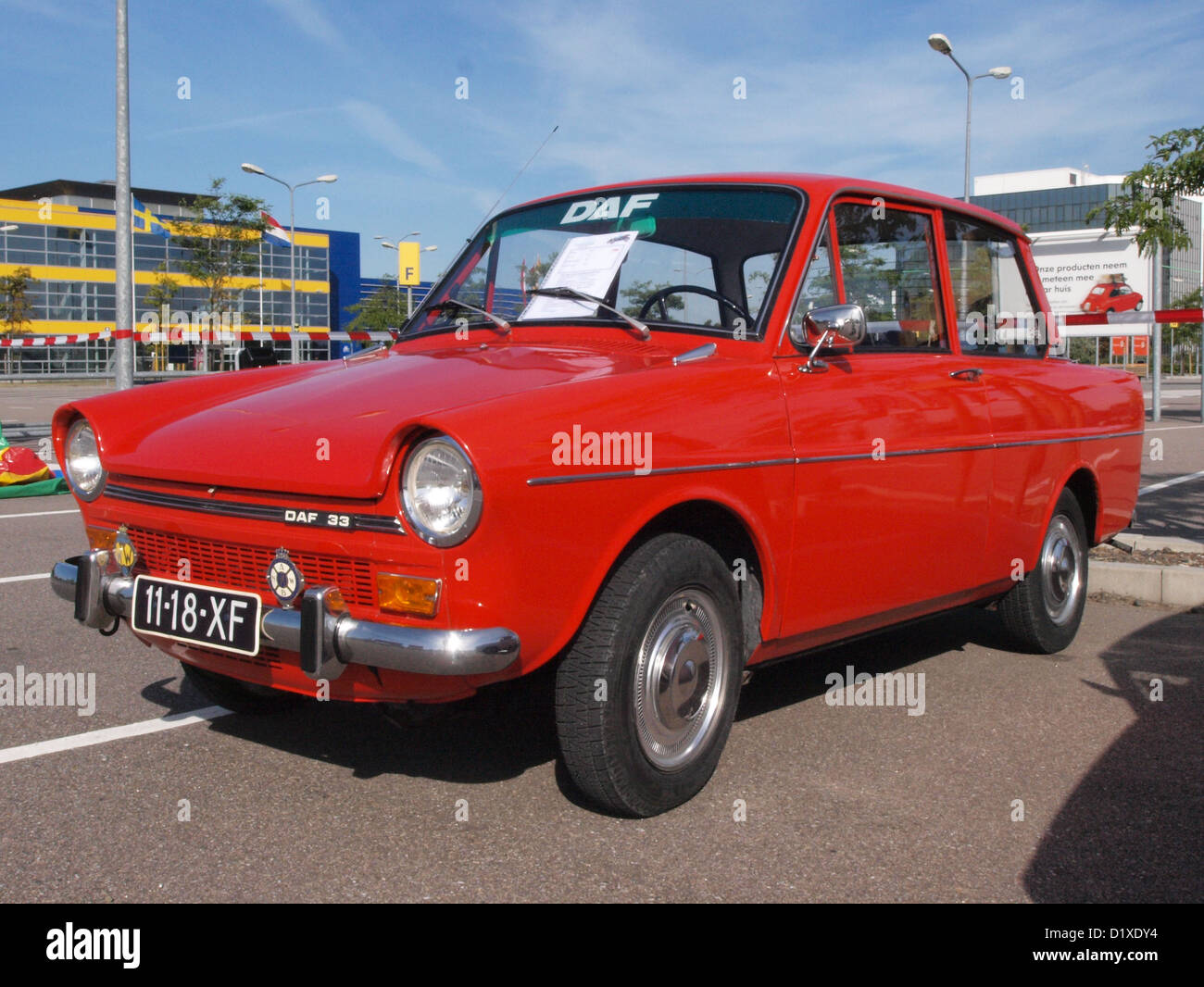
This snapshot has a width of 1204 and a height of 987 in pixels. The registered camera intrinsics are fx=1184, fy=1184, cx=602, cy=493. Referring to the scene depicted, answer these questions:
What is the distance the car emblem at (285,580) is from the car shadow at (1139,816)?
1899 millimetres

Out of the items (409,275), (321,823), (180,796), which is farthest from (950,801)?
(409,275)

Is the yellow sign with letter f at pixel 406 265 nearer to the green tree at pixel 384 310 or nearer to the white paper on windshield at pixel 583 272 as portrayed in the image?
the white paper on windshield at pixel 583 272

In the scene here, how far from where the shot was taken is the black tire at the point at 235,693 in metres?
3.92

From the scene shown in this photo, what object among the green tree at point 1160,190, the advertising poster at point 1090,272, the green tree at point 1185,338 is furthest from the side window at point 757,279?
the green tree at point 1185,338

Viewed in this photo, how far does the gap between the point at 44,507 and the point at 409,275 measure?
1015cm

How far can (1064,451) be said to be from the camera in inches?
198

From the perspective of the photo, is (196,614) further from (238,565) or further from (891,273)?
(891,273)

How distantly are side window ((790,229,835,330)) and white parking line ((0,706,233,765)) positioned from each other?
7.79ft

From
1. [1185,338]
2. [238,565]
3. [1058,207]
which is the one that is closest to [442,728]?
[238,565]

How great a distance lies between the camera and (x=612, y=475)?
292cm

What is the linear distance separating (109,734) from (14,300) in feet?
159

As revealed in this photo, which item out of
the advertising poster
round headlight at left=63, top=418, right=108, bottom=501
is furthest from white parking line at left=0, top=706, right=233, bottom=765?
the advertising poster
